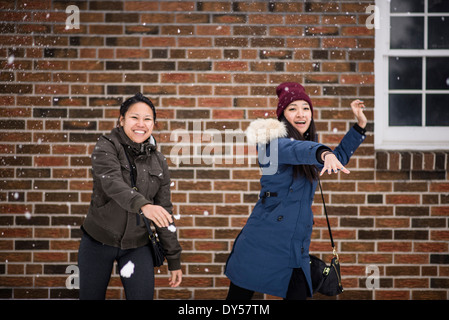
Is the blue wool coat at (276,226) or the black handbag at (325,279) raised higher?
the blue wool coat at (276,226)

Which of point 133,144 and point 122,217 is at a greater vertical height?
point 133,144

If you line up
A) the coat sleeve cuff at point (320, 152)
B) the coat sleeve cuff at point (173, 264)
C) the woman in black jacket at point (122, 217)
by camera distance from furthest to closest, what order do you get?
the coat sleeve cuff at point (173, 264) < the woman in black jacket at point (122, 217) < the coat sleeve cuff at point (320, 152)

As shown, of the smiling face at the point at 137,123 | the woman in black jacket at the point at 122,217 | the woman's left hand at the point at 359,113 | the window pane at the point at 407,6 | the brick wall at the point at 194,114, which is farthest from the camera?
the window pane at the point at 407,6

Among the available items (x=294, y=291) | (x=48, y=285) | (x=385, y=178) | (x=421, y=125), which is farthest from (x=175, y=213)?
(x=421, y=125)

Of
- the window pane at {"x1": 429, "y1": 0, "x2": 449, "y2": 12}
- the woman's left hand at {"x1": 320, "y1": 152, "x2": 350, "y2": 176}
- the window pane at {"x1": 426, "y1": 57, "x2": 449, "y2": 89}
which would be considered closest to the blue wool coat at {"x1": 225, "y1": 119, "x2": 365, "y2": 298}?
the woman's left hand at {"x1": 320, "y1": 152, "x2": 350, "y2": 176}

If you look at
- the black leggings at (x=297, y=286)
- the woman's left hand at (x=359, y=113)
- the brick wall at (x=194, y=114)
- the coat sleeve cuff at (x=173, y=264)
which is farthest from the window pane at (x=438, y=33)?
the coat sleeve cuff at (x=173, y=264)

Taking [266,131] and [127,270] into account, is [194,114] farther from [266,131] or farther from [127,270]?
[127,270]

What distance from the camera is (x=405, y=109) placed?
3.84 metres

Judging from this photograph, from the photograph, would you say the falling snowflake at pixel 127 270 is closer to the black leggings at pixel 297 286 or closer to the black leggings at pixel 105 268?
the black leggings at pixel 105 268

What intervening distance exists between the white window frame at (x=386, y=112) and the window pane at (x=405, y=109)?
47 millimetres

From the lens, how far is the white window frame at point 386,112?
→ 3.73 m

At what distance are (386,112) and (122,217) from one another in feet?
8.68

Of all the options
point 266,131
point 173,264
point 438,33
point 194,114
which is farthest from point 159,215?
point 438,33

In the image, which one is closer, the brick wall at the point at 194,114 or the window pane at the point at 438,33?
the brick wall at the point at 194,114
